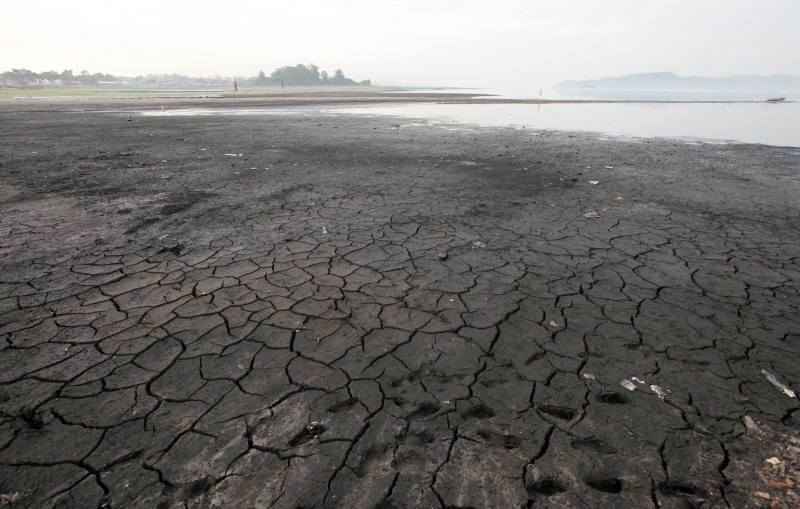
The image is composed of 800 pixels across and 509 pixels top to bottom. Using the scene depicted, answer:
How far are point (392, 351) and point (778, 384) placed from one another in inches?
105

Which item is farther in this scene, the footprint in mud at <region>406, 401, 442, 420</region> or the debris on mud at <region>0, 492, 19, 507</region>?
the footprint in mud at <region>406, 401, 442, 420</region>

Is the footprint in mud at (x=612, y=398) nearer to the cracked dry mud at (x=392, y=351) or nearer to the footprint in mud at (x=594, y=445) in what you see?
the cracked dry mud at (x=392, y=351)

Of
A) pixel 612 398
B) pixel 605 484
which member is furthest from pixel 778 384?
pixel 605 484

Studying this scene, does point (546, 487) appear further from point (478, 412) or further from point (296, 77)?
point (296, 77)

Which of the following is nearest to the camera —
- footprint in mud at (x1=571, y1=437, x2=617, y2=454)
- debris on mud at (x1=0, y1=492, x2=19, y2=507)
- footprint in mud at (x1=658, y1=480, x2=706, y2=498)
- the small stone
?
debris on mud at (x1=0, y1=492, x2=19, y2=507)

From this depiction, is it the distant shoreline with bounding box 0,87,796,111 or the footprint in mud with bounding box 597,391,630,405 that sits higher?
the distant shoreline with bounding box 0,87,796,111

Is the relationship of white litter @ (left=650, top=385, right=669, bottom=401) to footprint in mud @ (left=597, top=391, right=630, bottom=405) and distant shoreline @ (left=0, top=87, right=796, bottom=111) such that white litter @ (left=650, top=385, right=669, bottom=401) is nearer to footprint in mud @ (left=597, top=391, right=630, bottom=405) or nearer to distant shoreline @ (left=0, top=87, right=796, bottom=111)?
footprint in mud @ (left=597, top=391, right=630, bottom=405)

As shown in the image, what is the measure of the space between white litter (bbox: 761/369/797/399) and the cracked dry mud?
1.2 inches

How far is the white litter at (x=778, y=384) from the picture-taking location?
9.14 feet

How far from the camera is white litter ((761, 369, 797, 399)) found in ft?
9.14

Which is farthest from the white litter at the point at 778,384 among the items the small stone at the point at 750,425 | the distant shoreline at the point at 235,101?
the distant shoreline at the point at 235,101

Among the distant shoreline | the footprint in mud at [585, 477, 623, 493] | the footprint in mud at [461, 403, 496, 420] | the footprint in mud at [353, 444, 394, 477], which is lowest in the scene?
the footprint in mud at [585, 477, 623, 493]

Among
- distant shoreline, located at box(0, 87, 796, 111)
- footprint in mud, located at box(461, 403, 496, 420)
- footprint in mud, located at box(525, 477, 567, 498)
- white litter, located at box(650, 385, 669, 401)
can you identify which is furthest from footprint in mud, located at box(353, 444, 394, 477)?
distant shoreline, located at box(0, 87, 796, 111)

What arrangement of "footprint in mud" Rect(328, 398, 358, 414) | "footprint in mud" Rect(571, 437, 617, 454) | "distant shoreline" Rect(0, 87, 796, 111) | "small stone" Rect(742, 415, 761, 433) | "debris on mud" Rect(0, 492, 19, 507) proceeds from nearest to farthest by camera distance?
"debris on mud" Rect(0, 492, 19, 507), "footprint in mud" Rect(571, 437, 617, 454), "small stone" Rect(742, 415, 761, 433), "footprint in mud" Rect(328, 398, 358, 414), "distant shoreline" Rect(0, 87, 796, 111)
